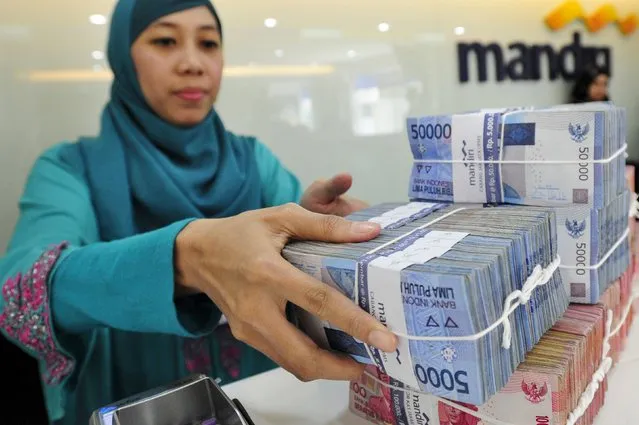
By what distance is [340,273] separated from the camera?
431 millimetres

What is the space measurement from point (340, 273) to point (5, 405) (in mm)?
888

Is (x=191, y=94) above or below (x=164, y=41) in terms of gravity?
below

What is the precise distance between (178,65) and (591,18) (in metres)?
2.28

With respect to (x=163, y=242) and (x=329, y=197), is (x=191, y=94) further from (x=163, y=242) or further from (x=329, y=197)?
(x=163, y=242)

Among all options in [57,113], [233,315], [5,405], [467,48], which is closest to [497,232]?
[233,315]

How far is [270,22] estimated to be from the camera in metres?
1.71

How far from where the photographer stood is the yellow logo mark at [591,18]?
2414 mm

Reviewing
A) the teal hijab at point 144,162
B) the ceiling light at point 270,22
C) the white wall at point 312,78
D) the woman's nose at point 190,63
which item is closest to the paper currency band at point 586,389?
the teal hijab at point 144,162

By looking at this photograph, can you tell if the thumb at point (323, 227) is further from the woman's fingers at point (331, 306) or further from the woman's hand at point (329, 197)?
the woman's hand at point (329, 197)

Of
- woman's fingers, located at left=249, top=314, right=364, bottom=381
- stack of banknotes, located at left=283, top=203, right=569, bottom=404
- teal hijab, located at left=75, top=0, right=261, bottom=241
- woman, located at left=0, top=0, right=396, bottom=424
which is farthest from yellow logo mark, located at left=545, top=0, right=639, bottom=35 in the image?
woman's fingers, located at left=249, top=314, right=364, bottom=381

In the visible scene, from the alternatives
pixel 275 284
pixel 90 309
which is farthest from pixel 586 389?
pixel 90 309

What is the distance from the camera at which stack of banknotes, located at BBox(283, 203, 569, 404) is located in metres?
0.38

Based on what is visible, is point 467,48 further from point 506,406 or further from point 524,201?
point 506,406

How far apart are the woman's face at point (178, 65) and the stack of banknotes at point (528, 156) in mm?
574
